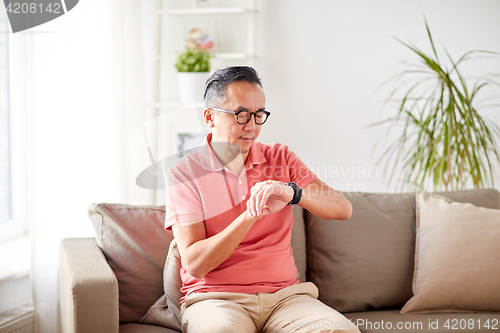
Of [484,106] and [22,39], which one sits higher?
[22,39]

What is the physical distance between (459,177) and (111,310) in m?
1.76

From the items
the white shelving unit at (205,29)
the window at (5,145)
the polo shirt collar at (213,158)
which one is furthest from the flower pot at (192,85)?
the polo shirt collar at (213,158)

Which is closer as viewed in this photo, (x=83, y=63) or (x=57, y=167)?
(x=57, y=167)

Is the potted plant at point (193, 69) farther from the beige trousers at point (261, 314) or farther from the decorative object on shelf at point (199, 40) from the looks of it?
the beige trousers at point (261, 314)

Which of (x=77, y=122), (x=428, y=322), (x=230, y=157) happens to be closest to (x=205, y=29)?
(x=77, y=122)

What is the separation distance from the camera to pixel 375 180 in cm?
275

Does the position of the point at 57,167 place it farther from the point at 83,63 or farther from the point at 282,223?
the point at 282,223

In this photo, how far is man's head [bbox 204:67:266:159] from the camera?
1472mm

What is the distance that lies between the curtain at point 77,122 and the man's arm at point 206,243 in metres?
0.68

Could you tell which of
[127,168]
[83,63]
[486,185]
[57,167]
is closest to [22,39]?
[83,63]

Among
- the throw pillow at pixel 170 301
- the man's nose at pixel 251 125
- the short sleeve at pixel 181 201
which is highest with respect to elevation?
the man's nose at pixel 251 125

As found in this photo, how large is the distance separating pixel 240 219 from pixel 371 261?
0.67 m

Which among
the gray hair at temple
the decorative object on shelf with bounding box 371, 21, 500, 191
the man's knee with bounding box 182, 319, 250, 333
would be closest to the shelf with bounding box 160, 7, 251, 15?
the decorative object on shelf with bounding box 371, 21, 500, 191

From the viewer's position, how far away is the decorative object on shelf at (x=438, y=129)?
227cm
